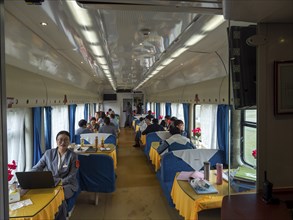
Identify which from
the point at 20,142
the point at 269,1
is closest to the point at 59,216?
the point at 20,142

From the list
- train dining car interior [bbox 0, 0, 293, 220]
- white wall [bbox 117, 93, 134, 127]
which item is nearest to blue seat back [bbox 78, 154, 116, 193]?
train dining car interior [bbox 0, 0, 293, 220]

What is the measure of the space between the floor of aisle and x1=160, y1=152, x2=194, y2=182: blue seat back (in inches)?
23.8

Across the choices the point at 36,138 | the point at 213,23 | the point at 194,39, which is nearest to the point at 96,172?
the point at 36,138

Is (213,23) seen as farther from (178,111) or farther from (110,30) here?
(178,111)

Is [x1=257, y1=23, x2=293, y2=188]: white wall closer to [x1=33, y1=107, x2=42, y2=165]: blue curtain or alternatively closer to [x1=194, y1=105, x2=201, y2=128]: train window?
[x1=33, y1=107, x2=42, y2=165]: blue curtain

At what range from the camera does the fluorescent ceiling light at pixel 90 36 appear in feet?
8.58

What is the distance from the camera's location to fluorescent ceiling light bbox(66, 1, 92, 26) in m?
1.99

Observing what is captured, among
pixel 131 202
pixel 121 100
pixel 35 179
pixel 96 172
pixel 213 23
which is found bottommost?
pixel 131 202

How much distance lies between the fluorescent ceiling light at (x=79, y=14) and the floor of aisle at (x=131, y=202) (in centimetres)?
295

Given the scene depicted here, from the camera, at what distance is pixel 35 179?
2.62 metres

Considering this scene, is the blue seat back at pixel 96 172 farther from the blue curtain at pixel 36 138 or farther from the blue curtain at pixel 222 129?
the blue curtain at pixel 222 129

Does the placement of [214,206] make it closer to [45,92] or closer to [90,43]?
[90,43]

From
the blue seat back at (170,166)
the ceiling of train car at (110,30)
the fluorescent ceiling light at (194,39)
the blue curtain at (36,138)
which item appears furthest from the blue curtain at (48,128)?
the fluorescent ceiling light at (194,39)

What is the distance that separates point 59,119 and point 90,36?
375 cm
